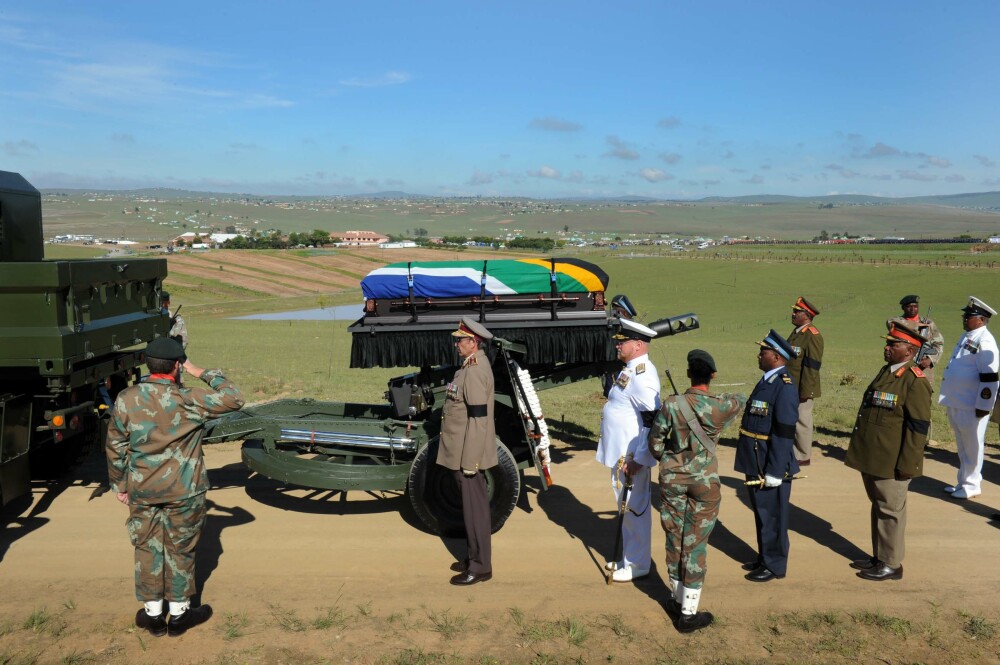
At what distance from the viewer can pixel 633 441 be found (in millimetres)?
5711

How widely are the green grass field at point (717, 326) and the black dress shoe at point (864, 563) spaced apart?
4.29 metres

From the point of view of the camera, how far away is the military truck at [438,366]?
255 inches

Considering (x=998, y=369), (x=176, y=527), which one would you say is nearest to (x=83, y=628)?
(x=176, y=527)

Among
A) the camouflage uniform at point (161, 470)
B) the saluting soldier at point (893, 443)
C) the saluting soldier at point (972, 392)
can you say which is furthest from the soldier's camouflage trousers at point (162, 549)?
the saluting soldier at point (972, 392)

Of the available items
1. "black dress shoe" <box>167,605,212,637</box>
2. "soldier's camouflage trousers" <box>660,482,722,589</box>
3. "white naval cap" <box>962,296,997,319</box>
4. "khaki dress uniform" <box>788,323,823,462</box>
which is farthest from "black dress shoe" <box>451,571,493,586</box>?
"white naval cap" <box>962,296,997,319</box>

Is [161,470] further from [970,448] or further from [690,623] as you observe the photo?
[970,448]

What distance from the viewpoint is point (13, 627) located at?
16.1 feet

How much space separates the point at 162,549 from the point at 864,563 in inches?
201

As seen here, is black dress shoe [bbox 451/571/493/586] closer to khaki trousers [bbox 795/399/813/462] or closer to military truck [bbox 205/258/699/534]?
military truck [bbox 205/258/699/534]

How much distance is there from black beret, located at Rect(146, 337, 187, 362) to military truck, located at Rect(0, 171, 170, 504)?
1851 millimetres

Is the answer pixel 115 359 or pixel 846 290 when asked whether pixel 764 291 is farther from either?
pixel 115 359

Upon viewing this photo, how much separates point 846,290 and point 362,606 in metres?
52.0

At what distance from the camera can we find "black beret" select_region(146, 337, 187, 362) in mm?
4824

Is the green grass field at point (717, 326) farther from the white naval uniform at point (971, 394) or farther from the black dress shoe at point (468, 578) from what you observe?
the black dress shoe at point (468, 578)
